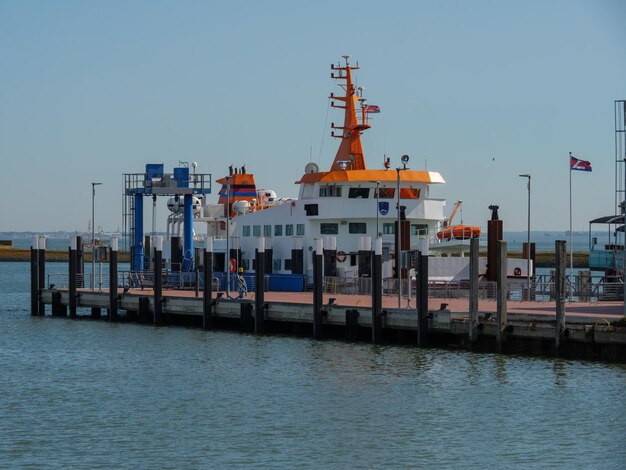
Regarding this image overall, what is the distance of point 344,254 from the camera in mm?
55656

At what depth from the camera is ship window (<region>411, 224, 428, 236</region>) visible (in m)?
56.9

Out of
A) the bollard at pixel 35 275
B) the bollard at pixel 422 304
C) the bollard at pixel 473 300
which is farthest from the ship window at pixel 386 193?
the bollard at pixel 473 300

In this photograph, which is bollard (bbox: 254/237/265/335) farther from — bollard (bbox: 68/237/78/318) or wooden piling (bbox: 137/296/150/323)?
bollard (bbox: 68/237/78/318)

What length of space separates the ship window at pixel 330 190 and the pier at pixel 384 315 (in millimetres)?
5449

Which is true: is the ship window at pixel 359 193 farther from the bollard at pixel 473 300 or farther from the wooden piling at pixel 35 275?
the bollard at pixel 473 300

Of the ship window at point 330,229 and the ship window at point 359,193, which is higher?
the ship window at point 359,193

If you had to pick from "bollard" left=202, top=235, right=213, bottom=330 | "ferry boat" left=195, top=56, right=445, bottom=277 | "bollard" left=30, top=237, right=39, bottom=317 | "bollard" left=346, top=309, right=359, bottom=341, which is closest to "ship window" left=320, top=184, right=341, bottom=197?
"ferry boat" left=195, top=56, right=445, bottom=277

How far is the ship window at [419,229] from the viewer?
187ft

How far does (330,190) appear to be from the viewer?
2231 inches

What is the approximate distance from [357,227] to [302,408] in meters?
25.1

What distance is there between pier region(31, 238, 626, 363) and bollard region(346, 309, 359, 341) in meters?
0.04

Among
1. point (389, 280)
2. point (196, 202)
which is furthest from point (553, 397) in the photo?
point (196, 202)

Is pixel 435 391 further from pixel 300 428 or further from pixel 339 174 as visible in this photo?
pixel 339 174

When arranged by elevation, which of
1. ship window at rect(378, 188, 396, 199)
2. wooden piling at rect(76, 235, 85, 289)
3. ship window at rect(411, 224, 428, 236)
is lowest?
wooden piling at rect(76, 235, 85, 289)
